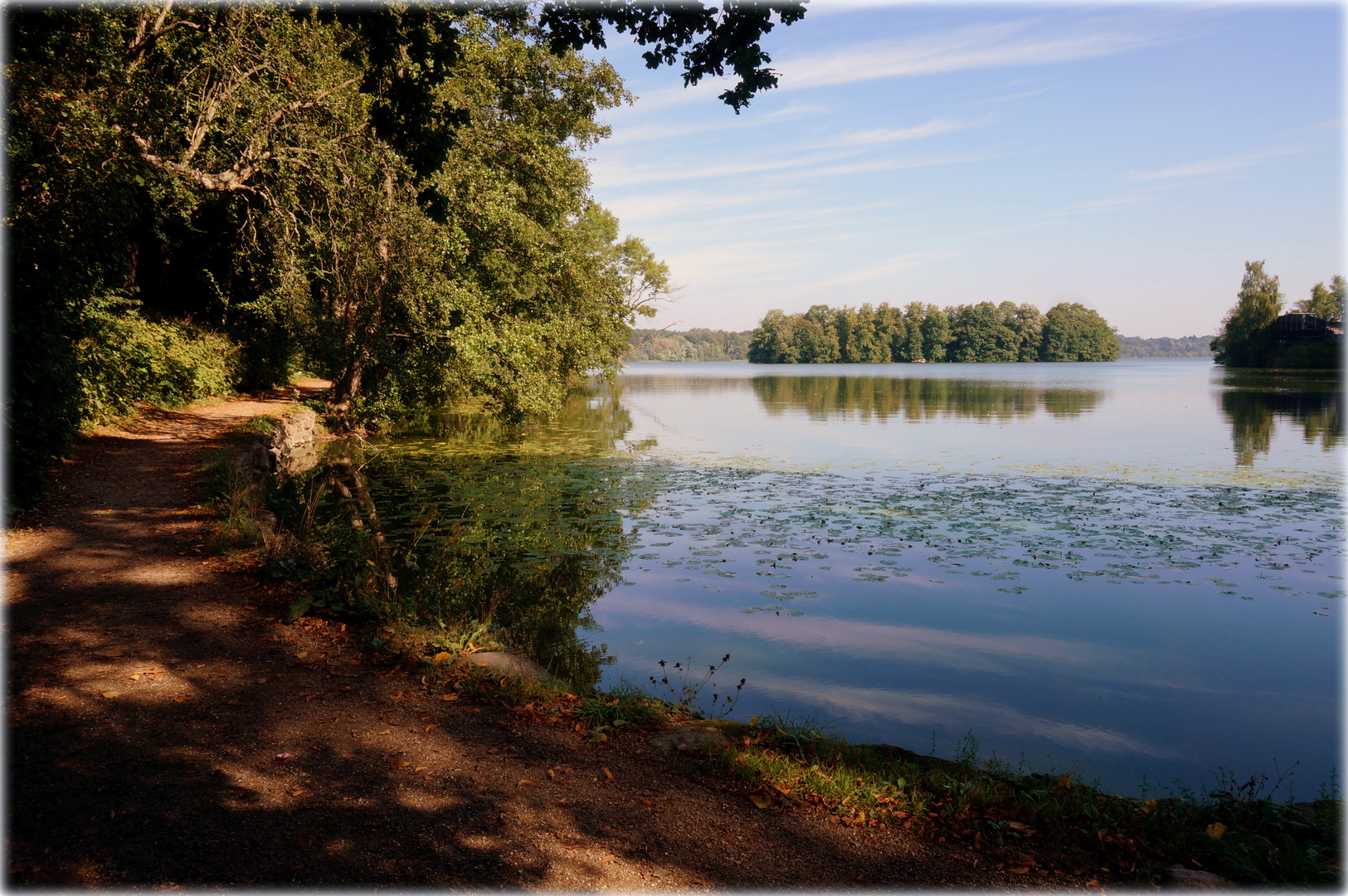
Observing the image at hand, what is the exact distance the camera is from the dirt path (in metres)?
3.41

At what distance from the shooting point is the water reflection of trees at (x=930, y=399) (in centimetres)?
3177

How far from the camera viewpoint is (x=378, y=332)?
18688 millimetres

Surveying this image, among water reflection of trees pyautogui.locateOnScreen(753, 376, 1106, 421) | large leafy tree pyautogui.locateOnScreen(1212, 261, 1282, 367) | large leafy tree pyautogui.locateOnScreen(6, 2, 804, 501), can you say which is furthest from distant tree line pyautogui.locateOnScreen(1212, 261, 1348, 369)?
large leafy tree pyautogui.locateOnScreen(6, 2, 804, 501)

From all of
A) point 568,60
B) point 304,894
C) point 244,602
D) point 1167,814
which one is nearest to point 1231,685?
point 1167,814

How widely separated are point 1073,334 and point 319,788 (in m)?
153

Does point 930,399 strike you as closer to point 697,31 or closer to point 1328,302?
point 697,31

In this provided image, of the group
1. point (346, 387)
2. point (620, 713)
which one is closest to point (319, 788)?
point (620, 713)

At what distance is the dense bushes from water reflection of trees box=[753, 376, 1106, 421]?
21.5 metres

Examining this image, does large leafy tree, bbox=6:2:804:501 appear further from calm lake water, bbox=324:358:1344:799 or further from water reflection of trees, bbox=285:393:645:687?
calm lake water, bbox=324:358:1344:799

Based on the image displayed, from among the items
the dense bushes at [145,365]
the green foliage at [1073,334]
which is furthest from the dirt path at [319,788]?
the green foliage at [1073,334]

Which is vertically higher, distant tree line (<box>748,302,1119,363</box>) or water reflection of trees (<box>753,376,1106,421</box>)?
distant tree line (<box>748,302,1119,363</box>)

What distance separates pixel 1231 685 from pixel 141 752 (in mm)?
8658

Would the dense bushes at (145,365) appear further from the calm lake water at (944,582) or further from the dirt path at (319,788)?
the dirt path at (319,788)

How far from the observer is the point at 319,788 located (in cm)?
402
